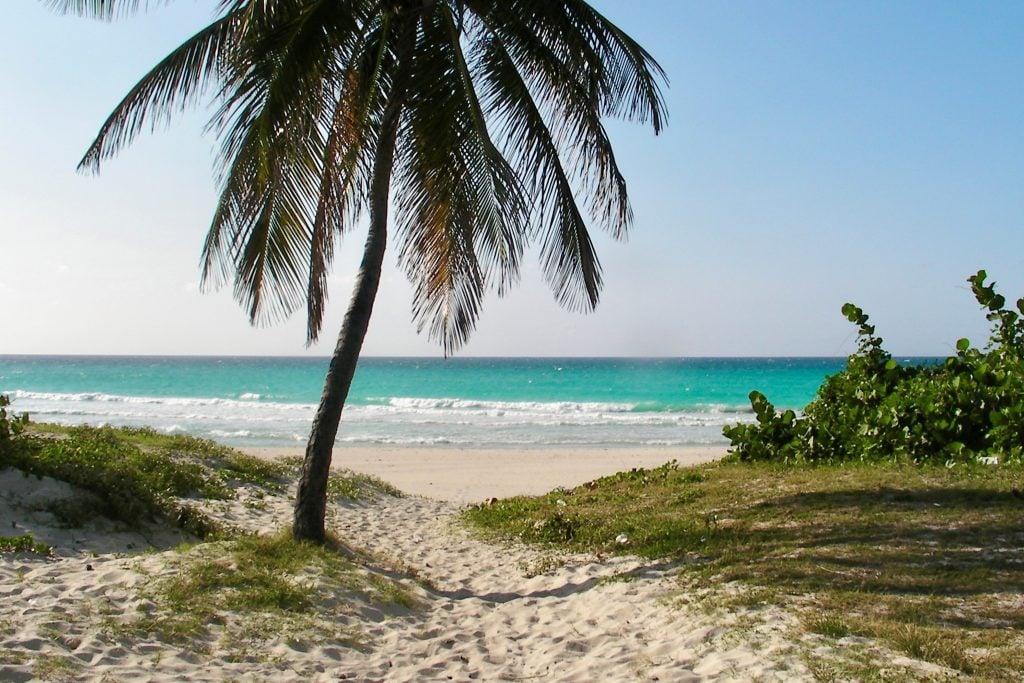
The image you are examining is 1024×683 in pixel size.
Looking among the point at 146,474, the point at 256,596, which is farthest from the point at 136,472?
the point at 256,596

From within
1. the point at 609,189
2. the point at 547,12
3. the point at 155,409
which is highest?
the point at 547,12

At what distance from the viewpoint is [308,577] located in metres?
6.43

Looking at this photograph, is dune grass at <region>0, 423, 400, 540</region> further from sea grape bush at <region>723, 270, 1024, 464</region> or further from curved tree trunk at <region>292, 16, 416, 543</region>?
sea grape bush at <region>723, 270, 1024, 464</region>

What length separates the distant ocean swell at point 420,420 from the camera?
26.8 metres

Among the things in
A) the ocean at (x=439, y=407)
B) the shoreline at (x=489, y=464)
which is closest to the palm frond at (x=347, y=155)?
the shoreline at (x=489, y=464)

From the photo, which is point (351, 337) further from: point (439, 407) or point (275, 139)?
point (439, 407)

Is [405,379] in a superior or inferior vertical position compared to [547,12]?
inferior

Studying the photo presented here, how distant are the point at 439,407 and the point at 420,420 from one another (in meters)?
8.81

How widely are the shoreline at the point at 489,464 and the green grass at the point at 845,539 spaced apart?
175 inches

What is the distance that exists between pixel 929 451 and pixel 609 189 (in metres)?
5.29

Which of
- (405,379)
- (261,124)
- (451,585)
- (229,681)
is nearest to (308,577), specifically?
(451,585)

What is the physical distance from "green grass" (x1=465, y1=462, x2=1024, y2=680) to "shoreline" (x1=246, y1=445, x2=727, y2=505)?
4.44 m

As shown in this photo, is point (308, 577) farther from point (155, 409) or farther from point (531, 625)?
point (155, 409)

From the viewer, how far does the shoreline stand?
15906 millimetres
